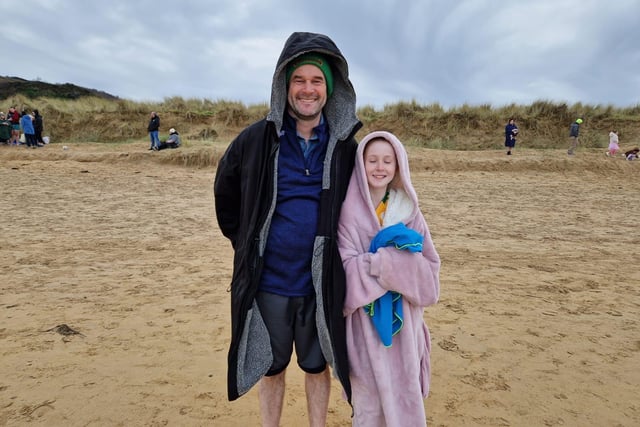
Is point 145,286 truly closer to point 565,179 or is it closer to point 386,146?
point 386,146

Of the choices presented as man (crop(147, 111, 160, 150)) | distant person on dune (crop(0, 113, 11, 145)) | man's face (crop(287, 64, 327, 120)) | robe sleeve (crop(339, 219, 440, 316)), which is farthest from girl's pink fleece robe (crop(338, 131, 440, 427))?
distant person on dune (crop(0, 113, 11, 145))

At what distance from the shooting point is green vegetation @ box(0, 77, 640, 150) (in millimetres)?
21375

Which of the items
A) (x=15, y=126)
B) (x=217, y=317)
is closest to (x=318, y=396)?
(x=217, y=317)

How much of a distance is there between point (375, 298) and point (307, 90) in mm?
1116

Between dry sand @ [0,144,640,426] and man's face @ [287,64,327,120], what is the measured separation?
6.96 feet

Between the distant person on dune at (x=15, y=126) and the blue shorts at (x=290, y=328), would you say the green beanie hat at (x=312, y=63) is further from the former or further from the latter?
the distant person on dune at (x=15, y=126)

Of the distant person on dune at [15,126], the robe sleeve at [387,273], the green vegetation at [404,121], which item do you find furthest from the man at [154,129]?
the robe sleeve at [387,273]

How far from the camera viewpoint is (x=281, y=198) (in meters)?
2.08

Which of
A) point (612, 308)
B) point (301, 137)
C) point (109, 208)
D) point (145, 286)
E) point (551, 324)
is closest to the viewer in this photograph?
point (301, 137)

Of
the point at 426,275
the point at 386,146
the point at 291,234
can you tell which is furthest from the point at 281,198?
the point at 426,275

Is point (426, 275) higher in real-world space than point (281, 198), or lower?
lower

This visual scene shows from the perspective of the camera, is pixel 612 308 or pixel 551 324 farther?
pixel 612 308

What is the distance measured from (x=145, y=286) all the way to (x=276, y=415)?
336 cm

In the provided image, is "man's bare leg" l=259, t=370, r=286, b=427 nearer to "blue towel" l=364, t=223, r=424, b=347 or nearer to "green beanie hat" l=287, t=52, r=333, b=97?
"blue towel" l=364, t=223, r=424, b=347
